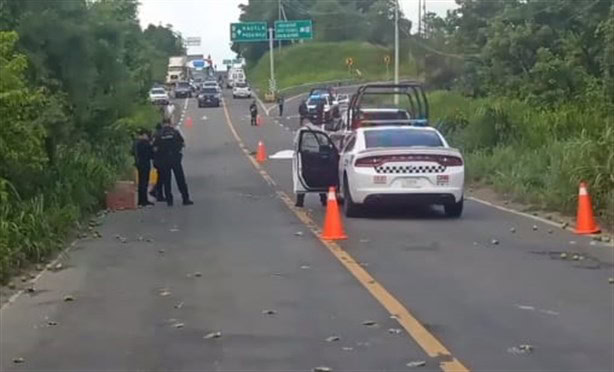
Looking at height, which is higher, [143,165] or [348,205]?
[143,165]

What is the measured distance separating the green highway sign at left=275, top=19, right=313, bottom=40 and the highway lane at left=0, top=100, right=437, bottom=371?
217ft

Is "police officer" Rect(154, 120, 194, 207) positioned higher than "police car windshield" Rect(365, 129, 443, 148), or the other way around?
"police car windshield" Rect(365, 129, 443, 148)

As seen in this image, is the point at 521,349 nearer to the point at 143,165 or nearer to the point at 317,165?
the point at 317,165

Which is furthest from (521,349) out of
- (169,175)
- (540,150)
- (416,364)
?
(540,150)

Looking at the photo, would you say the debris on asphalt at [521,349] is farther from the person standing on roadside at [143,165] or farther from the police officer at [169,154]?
the person standing on roadside at [143,165]

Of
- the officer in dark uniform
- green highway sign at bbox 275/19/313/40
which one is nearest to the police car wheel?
the officer in dark uniform

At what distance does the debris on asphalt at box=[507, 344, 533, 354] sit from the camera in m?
9.90

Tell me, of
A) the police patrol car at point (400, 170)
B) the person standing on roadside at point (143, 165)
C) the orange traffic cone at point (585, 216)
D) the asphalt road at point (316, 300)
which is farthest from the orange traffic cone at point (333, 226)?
the person standing on roadside at point (143, 165)

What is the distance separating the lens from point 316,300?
12664mm

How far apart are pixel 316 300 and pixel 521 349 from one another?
3062mm

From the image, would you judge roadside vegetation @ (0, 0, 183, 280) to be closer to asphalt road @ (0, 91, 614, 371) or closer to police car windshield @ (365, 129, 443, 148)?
asphalt road @ (0, 91, 614, 371)

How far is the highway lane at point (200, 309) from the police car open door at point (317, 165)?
2.49 metres

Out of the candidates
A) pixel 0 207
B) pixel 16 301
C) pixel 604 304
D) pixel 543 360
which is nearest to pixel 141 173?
pixel 0 207

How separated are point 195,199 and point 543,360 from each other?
18488mm
